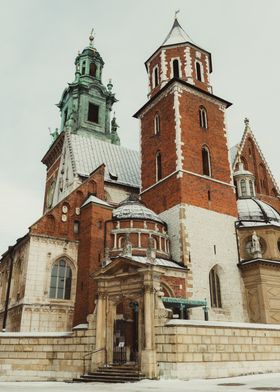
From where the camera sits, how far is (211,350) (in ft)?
46.8

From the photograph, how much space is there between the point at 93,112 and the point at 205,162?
2171cm

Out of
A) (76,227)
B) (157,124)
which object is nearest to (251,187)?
(157,124)

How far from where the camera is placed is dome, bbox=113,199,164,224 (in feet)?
80.8

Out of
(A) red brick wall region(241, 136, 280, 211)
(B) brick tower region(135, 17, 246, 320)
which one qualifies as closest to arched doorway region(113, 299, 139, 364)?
(B) brick tower region(135, 17, 246, 320)

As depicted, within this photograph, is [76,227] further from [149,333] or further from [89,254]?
[149,333]

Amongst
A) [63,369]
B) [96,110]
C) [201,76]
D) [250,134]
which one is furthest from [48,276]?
[96,110]

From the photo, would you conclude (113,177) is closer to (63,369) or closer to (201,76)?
(201,76)

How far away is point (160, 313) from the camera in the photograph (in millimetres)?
14461

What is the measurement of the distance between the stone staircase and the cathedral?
1851 millimetres

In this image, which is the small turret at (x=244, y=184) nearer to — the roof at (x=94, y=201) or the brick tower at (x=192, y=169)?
the brick tower at (x=192, y=169)

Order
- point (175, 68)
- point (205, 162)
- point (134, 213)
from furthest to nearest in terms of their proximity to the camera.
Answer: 1. point (175, 68)
2. point (205, 162)
3. point (134, 213)

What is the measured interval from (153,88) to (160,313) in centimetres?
2133

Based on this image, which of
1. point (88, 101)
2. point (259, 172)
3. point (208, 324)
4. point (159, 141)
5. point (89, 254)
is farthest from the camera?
point (88, 101)

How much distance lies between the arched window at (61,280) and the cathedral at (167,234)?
0.20 ft
